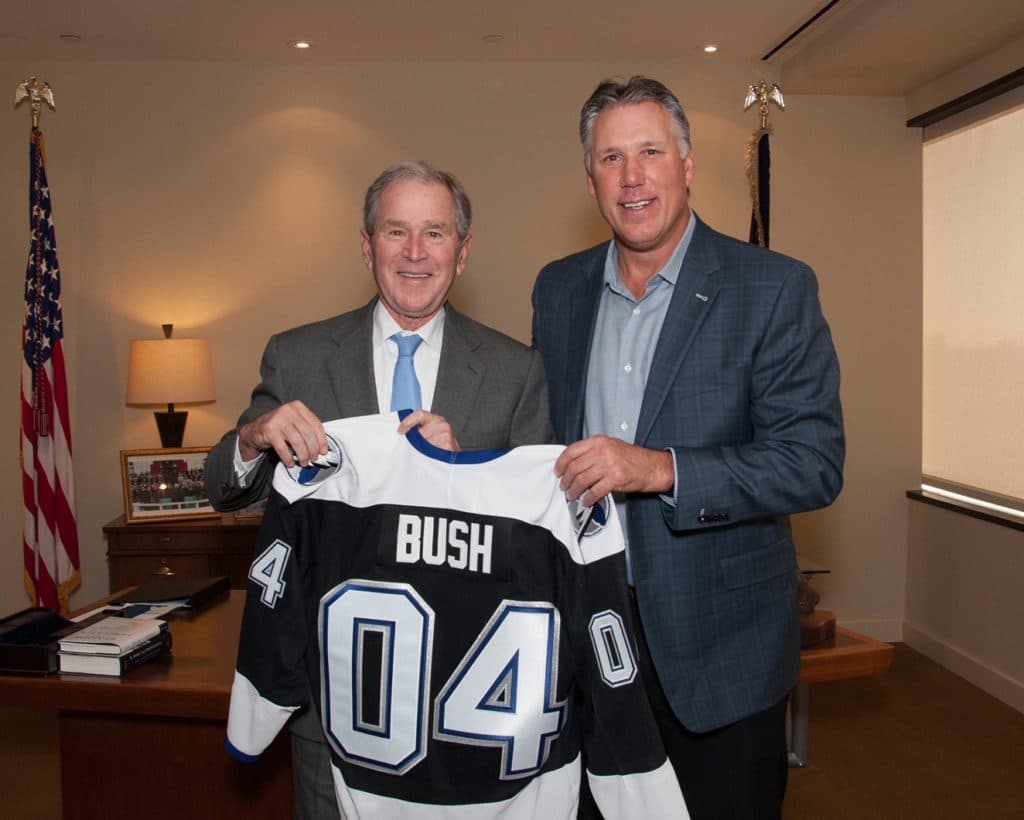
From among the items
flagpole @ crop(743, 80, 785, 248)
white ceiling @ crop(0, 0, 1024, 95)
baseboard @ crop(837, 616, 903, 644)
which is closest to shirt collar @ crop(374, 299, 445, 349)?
white ceiling @ crop(0, 0, 1024, 95)

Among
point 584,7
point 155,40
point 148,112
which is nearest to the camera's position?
point 584,7

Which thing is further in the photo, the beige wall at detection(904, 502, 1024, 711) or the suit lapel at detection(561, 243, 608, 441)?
the beige wall at detection(904, 502, 1024, 711)

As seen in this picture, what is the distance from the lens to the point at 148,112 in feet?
15.7

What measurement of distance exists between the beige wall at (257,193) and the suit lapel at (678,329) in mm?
3108

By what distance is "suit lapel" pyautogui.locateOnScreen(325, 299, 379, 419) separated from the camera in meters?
1.76

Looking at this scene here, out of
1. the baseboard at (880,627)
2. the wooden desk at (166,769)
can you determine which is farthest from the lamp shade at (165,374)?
the baseboard at (880,627)

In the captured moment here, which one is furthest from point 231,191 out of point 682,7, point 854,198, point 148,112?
point 854,198

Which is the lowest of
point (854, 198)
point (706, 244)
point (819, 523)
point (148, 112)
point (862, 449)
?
point (819, 523)

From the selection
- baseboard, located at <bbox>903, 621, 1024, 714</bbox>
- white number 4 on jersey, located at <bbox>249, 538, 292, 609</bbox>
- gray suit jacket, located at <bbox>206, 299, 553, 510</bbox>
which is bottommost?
baseboard, located at <bbox>903, 621, 1024, 714</bbox>

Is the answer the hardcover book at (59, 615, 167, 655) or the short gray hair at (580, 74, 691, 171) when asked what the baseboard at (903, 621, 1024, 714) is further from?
the hardcover book at (59, 615, 167, 655)

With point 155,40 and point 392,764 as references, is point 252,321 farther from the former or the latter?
point 392,764

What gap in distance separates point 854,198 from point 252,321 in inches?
125

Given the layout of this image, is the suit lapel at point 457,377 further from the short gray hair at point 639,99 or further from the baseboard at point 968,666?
the baseboard at point 968,666

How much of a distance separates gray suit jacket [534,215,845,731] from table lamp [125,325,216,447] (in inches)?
123
